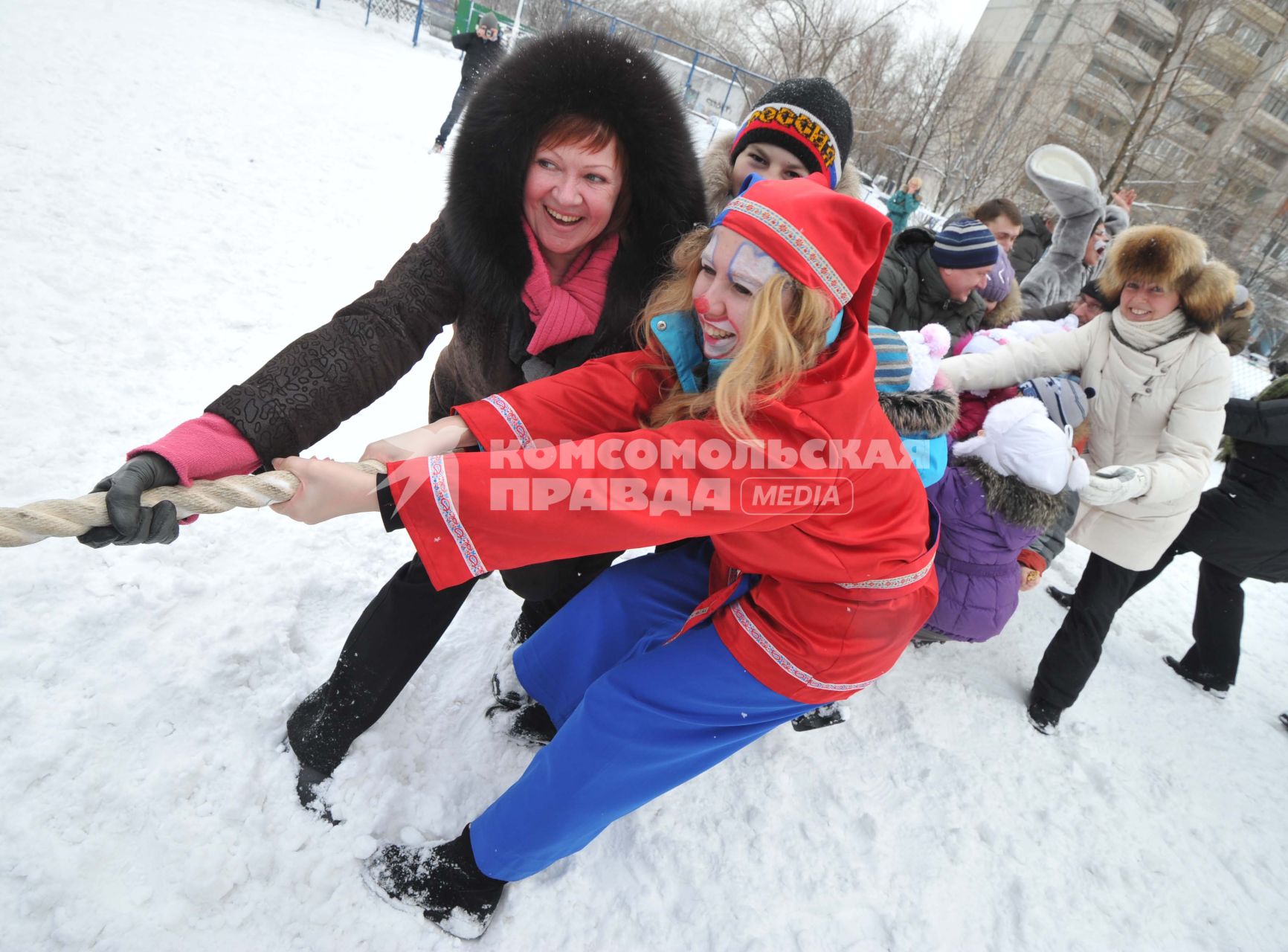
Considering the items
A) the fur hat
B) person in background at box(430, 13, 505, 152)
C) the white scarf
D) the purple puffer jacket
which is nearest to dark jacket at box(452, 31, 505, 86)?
person in background at box(430, 13, 505, 152)

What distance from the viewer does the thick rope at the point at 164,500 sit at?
0.93 meters

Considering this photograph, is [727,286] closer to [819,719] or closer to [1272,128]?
[819,719]

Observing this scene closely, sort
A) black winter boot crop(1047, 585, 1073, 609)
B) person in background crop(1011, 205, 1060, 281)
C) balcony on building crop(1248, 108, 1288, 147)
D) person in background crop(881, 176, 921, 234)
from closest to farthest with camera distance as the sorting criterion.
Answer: black winter boot crop(1047, 585, 1073, 609) < person in background crop(881, 176, 921, 234) < person in background crop(1011, 205, 1060, 281) < balcony on building crop(1248, 108, 1288, 147)

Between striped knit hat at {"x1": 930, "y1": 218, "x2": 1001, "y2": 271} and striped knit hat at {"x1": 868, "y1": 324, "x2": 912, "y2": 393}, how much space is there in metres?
1.36

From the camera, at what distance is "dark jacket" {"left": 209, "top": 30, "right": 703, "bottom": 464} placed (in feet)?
4.80

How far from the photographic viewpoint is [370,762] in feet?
6.16

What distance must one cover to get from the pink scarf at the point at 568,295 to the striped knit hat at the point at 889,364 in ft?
2.70

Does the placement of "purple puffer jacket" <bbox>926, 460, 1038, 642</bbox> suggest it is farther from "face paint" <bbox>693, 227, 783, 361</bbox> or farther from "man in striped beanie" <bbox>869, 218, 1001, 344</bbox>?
"face paint" <bbox>693, 227, 783, 361</bbox>

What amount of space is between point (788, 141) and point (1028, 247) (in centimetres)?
426

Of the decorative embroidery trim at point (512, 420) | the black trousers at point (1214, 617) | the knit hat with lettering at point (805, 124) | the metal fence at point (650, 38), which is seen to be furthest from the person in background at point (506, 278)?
the metal fence at point (650, 38)

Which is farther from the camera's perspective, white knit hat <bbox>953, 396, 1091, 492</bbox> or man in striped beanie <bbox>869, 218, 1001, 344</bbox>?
man in striped beanie <bbox>869, 218, 1001, 344</bbox>

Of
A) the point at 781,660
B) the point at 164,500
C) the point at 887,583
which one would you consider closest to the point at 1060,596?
the point at 887,583

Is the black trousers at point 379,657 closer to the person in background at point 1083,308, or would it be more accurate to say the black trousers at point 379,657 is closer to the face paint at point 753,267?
the face paint at point 753,267

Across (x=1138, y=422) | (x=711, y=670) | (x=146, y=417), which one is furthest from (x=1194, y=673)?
(x=146, y=417)
